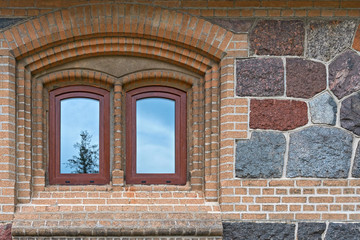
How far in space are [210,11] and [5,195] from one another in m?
2.66

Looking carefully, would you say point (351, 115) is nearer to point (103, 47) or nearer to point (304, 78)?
point (304, 78)

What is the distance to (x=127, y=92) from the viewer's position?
3.98 meters

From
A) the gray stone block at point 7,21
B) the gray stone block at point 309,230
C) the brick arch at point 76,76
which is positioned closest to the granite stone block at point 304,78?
the gray stone block at point 309,230

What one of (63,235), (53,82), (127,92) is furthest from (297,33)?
(63,235)

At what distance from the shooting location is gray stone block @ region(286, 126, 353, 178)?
3682 mm

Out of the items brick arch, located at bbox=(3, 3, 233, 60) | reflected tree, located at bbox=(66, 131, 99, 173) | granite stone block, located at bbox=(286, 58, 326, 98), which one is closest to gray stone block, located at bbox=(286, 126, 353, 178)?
granite stone block, located at bbox=(286, 58, 326, 98)

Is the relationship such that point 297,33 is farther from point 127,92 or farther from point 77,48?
point 77,48

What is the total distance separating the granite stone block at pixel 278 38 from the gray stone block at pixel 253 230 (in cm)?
166

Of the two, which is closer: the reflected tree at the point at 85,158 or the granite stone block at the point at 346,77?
the granite stone block at the point at 346,77

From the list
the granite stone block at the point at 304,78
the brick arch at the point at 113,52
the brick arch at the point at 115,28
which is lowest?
the granite stone block at the point at 304,78

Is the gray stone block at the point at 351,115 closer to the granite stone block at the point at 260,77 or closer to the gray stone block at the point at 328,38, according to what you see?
the gray stone block at the point at 328,38

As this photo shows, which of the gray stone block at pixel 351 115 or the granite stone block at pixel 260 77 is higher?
the granite stone block at pixel 260 77

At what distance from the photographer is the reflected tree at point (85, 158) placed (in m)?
3.93

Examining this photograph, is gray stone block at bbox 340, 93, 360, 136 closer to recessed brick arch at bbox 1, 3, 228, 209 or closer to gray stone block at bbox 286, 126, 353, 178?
gray stone block at bbox 286, 126, 353, 178
